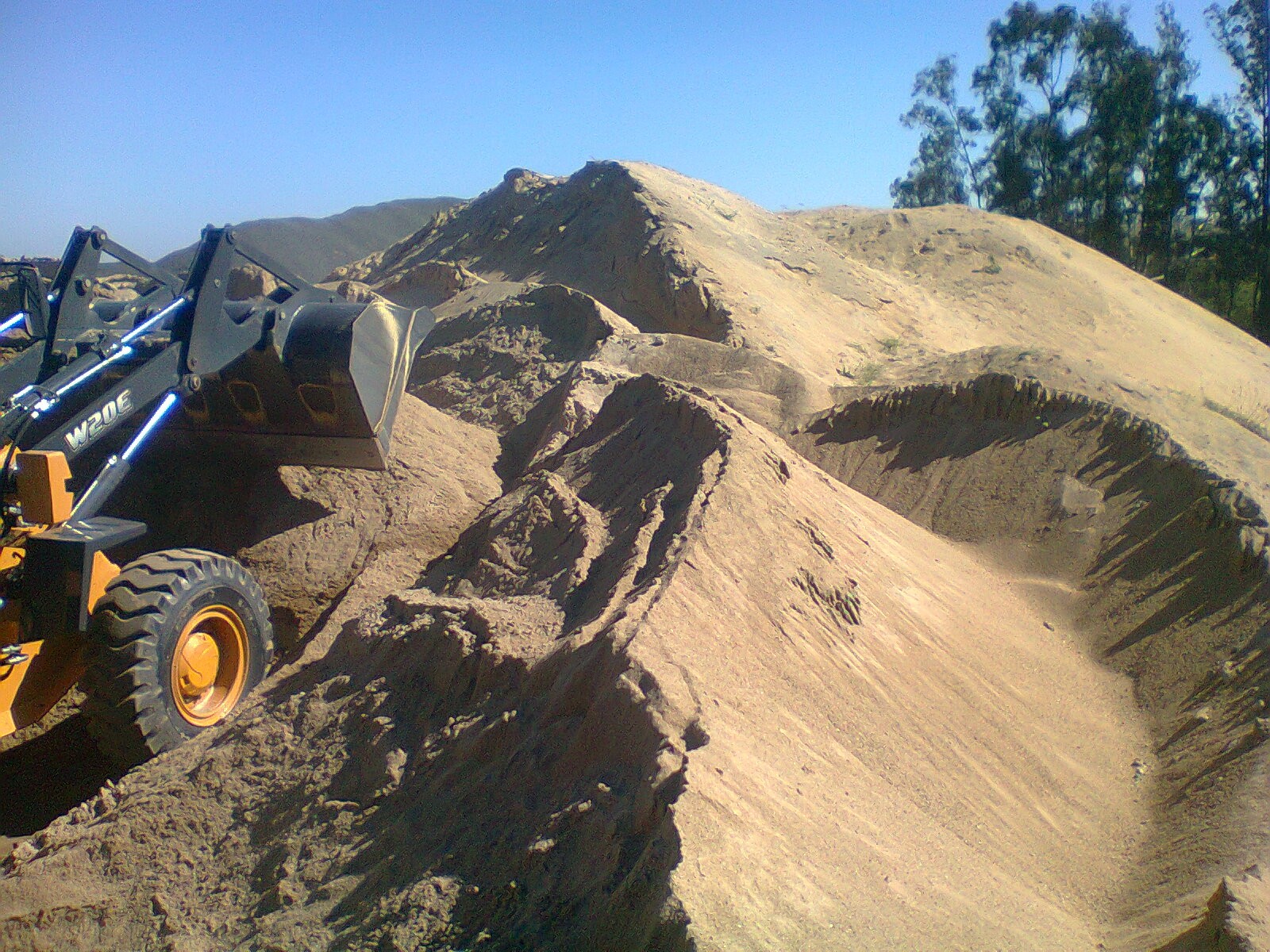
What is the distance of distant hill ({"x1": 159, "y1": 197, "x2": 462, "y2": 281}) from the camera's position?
3519 centimetres

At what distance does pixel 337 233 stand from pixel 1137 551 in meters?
38.2

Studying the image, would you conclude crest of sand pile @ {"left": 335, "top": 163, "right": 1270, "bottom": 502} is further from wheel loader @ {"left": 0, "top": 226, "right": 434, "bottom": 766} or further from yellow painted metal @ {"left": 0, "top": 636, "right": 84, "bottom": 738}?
yellow painted metal @ {"left": 0, "top": 636, "right": 84, "bottom": 738}

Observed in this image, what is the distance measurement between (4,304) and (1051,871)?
5.62 metres

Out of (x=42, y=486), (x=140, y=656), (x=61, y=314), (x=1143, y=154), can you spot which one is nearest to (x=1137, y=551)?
(x=140, y=656)

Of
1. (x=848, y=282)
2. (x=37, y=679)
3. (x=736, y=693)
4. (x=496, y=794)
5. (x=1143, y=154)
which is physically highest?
(x=1143, y=154)

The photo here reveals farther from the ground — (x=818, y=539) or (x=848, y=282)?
(x=848, y=282)

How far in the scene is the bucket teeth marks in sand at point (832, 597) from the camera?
14.6 feet

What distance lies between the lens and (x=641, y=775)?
9.04 feet

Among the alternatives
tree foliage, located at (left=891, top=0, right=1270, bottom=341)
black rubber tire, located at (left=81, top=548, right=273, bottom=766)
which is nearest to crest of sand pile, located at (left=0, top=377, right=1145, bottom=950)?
black rubber tire, located at (left=81, top=548, right=273, bottom=766)

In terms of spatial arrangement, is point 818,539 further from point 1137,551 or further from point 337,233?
point 337,233

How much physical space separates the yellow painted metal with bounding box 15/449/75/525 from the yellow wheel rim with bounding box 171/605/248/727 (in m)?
0.77

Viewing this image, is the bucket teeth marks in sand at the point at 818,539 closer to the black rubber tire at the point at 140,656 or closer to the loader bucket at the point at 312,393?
the loader bucket at the point at 312,393

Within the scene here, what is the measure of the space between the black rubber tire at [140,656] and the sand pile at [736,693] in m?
0.22

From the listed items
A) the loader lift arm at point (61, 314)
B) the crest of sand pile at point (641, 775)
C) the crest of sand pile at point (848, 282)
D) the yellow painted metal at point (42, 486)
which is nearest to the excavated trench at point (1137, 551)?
the crest of sand pile at point (641, 775)
